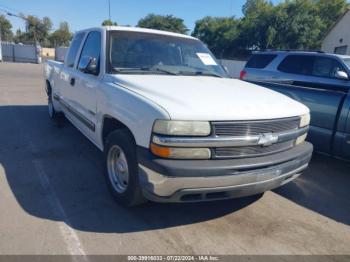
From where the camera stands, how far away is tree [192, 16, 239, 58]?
173ft

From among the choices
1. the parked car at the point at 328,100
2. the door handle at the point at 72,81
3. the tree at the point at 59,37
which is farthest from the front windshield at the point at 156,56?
the tree at the point at 59,37

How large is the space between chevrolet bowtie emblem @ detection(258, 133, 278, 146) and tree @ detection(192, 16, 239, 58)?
5160cm

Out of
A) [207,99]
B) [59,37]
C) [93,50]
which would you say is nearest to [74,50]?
[93,50]

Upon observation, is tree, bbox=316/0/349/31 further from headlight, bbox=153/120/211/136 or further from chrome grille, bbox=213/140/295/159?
headlight, bbox=153/120/211/136

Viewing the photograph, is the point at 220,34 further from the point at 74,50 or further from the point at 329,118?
the point at 329,118

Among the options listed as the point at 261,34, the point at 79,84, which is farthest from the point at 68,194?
the point at 261,34

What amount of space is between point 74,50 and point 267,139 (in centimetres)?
380

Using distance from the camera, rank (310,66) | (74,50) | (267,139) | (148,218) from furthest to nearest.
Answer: (310,66) → (74,50) → (148,218) → (267,139)

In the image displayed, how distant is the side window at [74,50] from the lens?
520cm

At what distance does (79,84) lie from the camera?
4.51 metres

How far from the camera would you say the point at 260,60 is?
8.91 meters

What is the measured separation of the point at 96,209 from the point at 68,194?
1.70 ft

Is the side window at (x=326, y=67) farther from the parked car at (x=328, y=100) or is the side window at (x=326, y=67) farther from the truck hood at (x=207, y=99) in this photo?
the truck hood at (x=207, y=99)

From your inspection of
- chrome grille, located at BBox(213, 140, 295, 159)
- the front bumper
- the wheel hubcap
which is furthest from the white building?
the wheel hubcap
